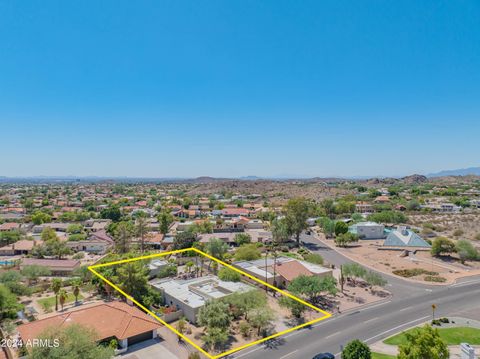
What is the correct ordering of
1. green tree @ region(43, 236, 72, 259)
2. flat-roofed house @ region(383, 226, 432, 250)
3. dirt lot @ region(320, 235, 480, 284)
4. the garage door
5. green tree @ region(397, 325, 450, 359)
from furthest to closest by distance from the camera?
flat-roofed house @ region(383, 226, 432, 250) → green tree @ region(43, 236, 72, 259) → dirt lot @ region(320, 235, 480, 284) → the garage door → green tree @ region(397, 325, 450, 359)

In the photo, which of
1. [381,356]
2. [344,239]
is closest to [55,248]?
[381,356]

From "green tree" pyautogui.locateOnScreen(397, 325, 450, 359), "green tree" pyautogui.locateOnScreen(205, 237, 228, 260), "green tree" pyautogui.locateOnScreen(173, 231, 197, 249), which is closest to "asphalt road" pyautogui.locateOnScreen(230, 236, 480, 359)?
"green tree" pyautogui.locateOnScreen(397, 325, 450, 359)

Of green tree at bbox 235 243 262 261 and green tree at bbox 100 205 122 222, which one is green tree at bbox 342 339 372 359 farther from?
green tree at bbox 100 205 122 222

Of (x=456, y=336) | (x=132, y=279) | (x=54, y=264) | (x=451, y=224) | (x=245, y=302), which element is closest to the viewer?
(x=456, y=336)

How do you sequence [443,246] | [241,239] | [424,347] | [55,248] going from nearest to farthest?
[424,347], [443,246], [55,248], [241,239]

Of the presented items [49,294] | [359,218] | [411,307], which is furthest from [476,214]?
[49,294]

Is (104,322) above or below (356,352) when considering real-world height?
below

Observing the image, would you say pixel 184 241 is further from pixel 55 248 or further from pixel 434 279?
pixel 434 279

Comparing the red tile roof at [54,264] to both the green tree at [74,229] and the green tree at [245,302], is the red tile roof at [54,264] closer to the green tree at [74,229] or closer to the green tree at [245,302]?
the green tree at [74,229]
